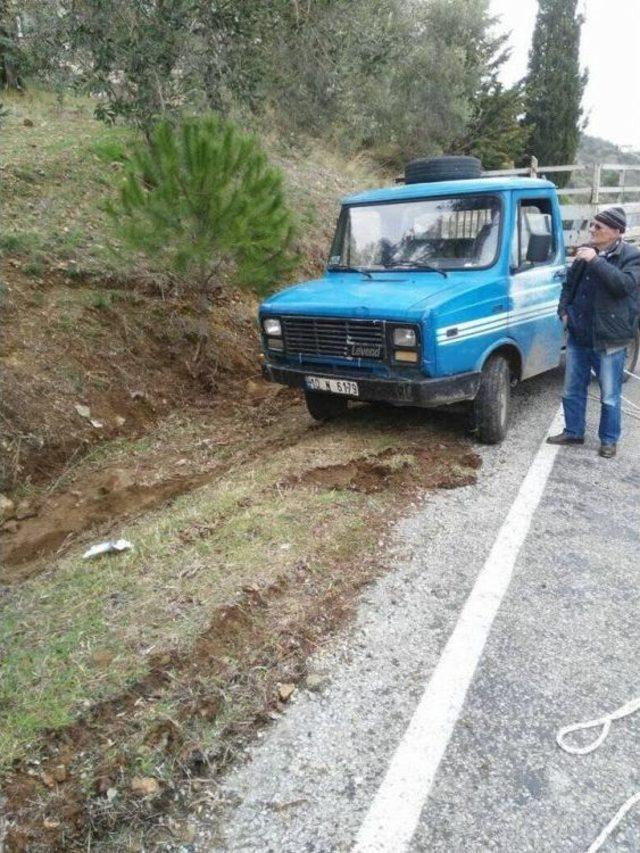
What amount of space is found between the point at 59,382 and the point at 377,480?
3.43 meters

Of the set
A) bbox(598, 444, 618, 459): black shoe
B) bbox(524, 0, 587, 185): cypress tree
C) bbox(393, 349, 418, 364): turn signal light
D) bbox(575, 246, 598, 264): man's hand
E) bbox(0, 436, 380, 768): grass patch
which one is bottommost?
bbox(598, 444, 618, 459): black shoe

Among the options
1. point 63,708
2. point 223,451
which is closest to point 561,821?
point 63,708

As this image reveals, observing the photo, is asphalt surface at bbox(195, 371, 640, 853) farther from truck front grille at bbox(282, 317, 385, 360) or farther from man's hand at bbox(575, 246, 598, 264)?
man's hand at bbox(575, 246, 598, 264)

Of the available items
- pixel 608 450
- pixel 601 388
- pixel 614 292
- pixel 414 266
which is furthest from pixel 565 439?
pixel 414 266

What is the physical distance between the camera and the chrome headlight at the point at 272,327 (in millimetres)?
5844

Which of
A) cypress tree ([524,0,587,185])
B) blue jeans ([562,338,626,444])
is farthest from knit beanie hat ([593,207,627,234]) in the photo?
cypress tree ([524,0,587,185])

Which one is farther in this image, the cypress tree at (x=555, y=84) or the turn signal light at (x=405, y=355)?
the cypress tree at (x=555, y=84)

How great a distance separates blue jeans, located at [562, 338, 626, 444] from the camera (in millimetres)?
5559

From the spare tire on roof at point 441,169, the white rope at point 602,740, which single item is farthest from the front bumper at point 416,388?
the white rope at point 602,740

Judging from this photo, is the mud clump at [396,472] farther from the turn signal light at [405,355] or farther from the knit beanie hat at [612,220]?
the knit beanie hat at [612,220]

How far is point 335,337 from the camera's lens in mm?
5457

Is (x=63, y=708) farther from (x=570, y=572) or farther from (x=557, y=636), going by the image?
(x=570, y=572)

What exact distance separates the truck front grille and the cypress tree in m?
25.6

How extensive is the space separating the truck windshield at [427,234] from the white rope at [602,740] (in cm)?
377
